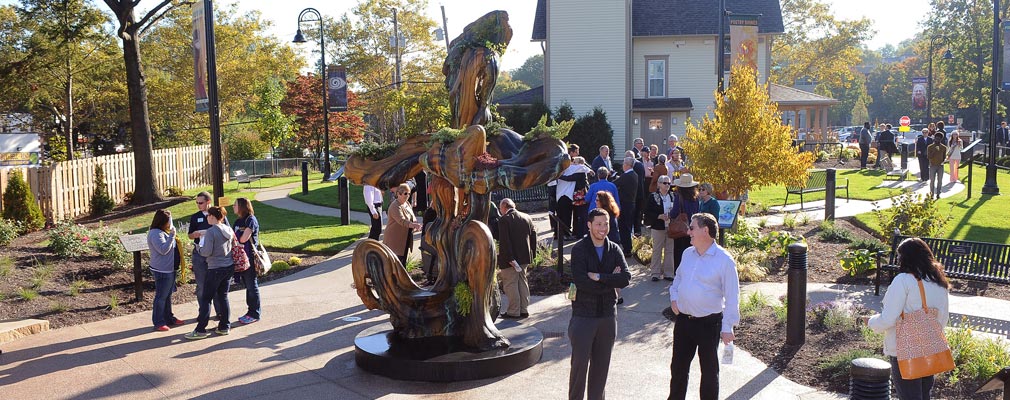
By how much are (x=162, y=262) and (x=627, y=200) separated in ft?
24.4

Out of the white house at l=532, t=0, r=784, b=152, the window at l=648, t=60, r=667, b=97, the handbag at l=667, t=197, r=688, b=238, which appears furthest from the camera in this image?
the window at l=648, t=60, r=667, b=97

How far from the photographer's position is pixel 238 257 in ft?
33.1

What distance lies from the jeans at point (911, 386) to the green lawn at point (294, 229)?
11.5 meters

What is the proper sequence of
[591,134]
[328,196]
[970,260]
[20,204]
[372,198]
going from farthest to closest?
[591,134] < [328,196] < [20,204] < [372,198] < [970,260]

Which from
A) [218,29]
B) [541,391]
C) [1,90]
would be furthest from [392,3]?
[541,391]

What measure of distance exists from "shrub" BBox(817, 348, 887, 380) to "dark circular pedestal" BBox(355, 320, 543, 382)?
2781mm

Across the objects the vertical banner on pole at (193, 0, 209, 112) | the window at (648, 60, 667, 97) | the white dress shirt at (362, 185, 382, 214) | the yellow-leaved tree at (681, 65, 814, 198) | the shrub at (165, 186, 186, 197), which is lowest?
the shrub at (165, 186, 186, 197)

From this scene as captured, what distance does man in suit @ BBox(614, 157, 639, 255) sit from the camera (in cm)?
1402

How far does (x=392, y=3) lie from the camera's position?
46.8 metres

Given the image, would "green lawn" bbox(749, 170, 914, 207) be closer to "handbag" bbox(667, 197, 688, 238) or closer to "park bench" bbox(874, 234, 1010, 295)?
"park bench" bbox(874, 234, 1010, 295)

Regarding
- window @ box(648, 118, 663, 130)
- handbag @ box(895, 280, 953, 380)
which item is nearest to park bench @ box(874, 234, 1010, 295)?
handbag @ box(895, 280, 953, 380)

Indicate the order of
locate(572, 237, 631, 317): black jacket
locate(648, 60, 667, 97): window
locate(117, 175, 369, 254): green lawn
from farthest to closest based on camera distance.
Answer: locate(648, 60, 667, 97): window → locate(117, 175, 369, 254): green lawn → locate(572, 237, 631, 317): black jacket

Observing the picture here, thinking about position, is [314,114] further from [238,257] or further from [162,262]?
[238,257]

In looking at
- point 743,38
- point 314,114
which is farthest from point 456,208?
point 314,114
